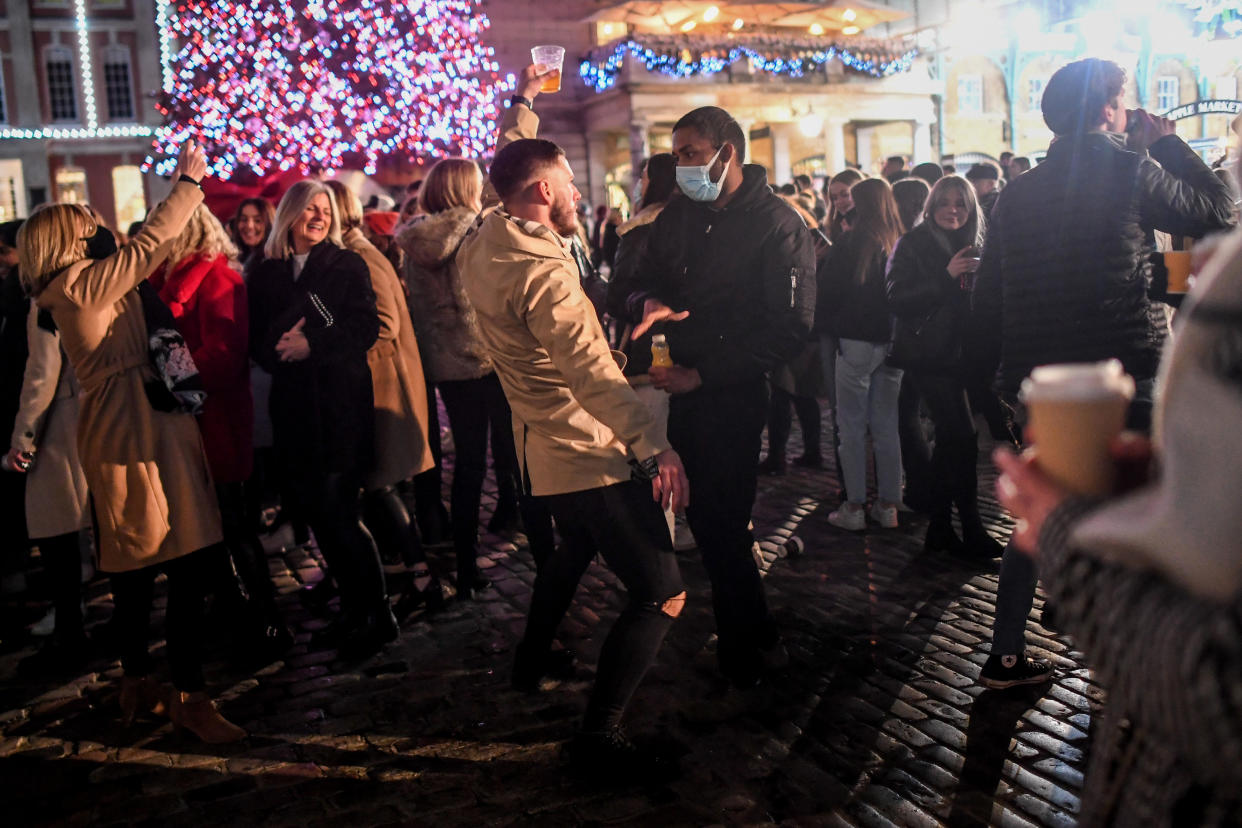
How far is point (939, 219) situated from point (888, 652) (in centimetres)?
262

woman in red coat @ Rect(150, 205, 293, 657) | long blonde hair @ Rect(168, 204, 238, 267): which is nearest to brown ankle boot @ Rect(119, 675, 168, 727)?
woman in red coat @ Rect(150, 205, 293, 657)

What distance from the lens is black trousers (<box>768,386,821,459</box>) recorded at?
25.9ft

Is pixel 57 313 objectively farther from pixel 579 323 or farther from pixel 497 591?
pixel 497 591

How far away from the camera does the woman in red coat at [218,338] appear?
4.66 meters

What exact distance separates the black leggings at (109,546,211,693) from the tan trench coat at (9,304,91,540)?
96cm

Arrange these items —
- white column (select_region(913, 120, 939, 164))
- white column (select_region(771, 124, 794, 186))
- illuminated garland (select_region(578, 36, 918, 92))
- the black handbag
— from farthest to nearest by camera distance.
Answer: white column (select_region(913, 120, 939, 164)), white column (select_region(771, 124, 794, 186)), illuminated garland (select_region(578, 36, 918, 92)), the black handbag

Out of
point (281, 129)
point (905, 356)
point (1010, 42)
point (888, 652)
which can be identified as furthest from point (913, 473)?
point (1010, 42)

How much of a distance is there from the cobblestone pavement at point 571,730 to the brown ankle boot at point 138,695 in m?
0.10

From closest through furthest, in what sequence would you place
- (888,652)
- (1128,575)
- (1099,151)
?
(1128,575), (1099,151), (888,652)

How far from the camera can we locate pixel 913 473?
6.65 m

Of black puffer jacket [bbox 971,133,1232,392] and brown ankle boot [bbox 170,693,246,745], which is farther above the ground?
black puffer jacket [bbox 971,133,1232,392]

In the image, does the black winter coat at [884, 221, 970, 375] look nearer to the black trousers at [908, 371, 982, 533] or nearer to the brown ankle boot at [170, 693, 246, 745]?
the black trousers at [908, 371, 982, 533]

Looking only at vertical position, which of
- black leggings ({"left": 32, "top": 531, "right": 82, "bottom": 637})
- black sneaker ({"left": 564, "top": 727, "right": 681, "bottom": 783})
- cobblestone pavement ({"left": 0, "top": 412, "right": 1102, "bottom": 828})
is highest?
black leggings ({"left": 32, "top": 531, "right": 82, "bottom": 637})

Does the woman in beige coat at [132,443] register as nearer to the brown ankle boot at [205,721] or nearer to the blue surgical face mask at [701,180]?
the brown ankle boot at [205,721]
